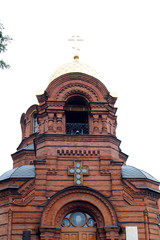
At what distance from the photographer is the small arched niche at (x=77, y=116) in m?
19.6

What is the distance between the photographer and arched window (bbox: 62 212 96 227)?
17234 mm

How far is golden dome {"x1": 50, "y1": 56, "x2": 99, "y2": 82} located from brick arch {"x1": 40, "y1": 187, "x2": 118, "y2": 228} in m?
6.19

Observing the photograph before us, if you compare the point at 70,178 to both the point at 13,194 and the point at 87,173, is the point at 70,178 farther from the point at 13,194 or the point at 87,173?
the point at 13,194

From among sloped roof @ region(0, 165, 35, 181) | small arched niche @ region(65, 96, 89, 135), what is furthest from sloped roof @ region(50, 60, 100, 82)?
sloped roof @ region(0, 165, 35, 181)

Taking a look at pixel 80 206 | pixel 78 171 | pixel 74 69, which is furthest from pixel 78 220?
pixel 74 69

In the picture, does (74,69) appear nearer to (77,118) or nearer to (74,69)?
(74,69)

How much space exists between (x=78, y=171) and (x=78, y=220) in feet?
6.83

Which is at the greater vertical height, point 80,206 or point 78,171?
point 78,171

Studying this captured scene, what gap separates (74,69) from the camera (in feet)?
67.6

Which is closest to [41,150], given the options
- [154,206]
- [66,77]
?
[66,77]

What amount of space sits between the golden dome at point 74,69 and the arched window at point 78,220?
695cm

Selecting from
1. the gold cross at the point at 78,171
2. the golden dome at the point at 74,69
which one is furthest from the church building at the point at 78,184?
the golden dome at the point at 74,69

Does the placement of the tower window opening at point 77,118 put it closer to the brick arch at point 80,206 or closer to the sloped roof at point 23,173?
the sloped roof at point 23,173

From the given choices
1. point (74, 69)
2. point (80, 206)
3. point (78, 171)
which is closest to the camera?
point (80, 206)
